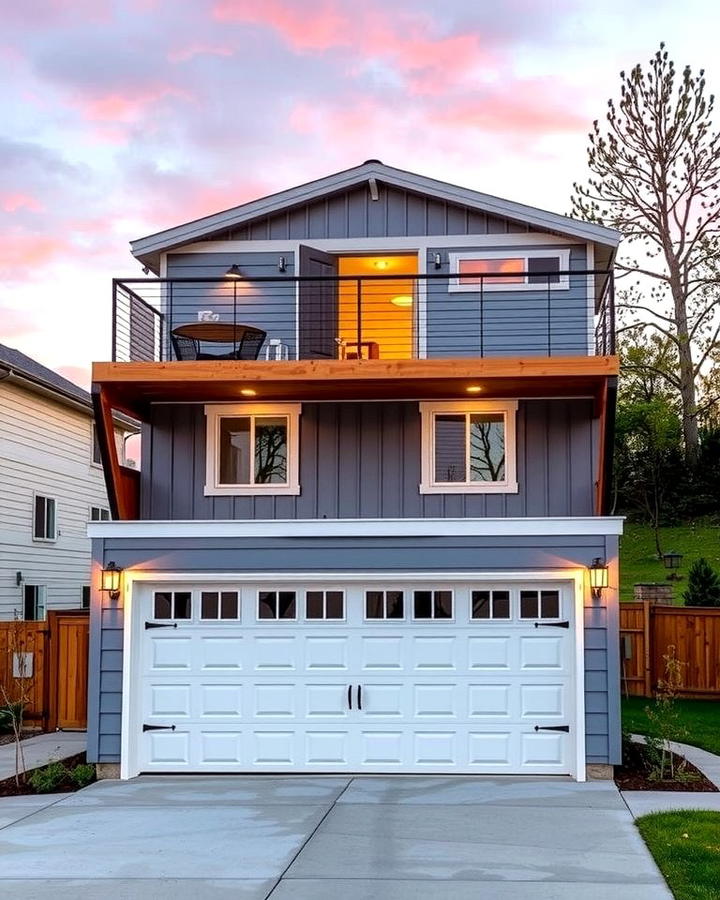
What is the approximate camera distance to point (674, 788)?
10453mm

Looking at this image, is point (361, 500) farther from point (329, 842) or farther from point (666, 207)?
point (666, 207)

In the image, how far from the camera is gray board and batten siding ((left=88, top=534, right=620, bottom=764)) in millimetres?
11555

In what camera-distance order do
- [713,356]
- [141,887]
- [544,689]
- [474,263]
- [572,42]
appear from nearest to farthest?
[141,887], [544,689], [474,263], [572,42], [713,356]

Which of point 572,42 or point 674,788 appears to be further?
point 572,42

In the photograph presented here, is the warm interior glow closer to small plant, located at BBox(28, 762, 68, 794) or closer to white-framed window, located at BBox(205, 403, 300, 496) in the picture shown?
white-framed window, located at BBox(205, 403, 300, 496)

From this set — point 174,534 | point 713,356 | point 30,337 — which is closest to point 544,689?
point 174,534

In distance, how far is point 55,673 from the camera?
15055 mm

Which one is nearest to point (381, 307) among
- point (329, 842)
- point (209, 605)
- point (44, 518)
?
point (209, 605)

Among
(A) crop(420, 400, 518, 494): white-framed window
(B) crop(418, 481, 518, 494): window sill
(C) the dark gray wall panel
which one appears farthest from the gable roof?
(B) crop(418, 481, 518, 494): window sill

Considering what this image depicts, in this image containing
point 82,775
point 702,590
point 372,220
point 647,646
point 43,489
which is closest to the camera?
point 82,775

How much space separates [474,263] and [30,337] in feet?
52.1

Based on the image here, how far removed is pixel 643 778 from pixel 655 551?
1857 centimetres

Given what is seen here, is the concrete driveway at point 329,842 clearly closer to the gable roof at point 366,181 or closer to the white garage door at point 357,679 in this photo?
the white garage door at point 357,679

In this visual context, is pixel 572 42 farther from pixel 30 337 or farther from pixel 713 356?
pixel 713 356
